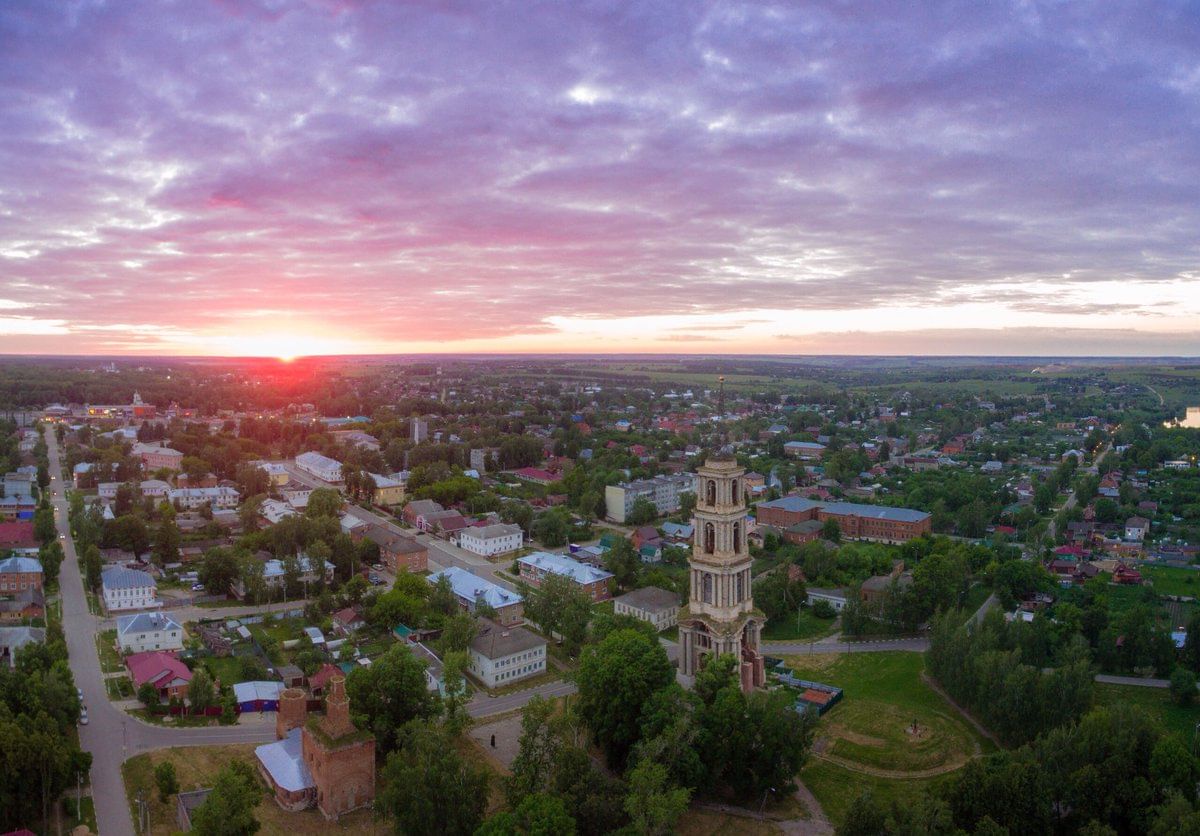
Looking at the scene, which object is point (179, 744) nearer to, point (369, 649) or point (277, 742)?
point (277, 742)

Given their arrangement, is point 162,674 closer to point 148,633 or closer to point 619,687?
point 148,633

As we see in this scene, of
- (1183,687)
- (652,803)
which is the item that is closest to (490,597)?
(652,803)

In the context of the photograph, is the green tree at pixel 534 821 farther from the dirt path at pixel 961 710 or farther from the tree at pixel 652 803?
the dirt path at pixel 961 710

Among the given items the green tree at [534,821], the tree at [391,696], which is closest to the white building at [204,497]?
the tree at [391,696]

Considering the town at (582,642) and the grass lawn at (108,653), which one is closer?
the town at (582,642)

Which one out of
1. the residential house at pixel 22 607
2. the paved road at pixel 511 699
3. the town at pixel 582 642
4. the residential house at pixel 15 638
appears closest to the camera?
the town at pixel 582 642
